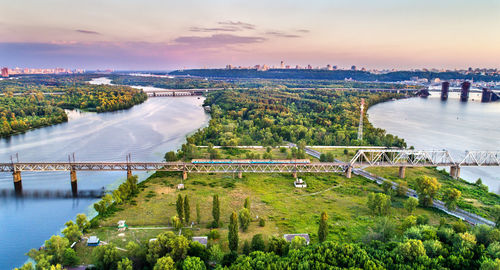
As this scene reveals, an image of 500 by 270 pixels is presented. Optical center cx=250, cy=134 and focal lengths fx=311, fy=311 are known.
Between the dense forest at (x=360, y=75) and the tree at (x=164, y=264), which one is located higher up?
the dense forest at (x=360, y=75)

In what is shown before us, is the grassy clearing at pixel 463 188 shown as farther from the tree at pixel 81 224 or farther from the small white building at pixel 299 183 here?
the tree at pixel 81 224

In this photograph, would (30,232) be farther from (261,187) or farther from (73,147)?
(73,147)

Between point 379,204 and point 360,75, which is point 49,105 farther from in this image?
point 360,75

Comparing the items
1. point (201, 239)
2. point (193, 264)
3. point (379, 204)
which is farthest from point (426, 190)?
point (193, 264)

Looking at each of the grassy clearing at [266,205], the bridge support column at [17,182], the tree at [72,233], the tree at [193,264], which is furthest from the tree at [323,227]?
the bridge support column at [17,182]

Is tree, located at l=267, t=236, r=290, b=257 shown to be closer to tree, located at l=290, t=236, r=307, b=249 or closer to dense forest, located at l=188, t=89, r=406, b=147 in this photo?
tree, located at l=290, t=236, r=307, b=249

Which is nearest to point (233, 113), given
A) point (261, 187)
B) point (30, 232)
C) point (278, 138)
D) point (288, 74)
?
point (278, 138)

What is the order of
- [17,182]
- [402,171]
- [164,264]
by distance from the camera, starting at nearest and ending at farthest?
[164,264], [17,182], [402,171]
